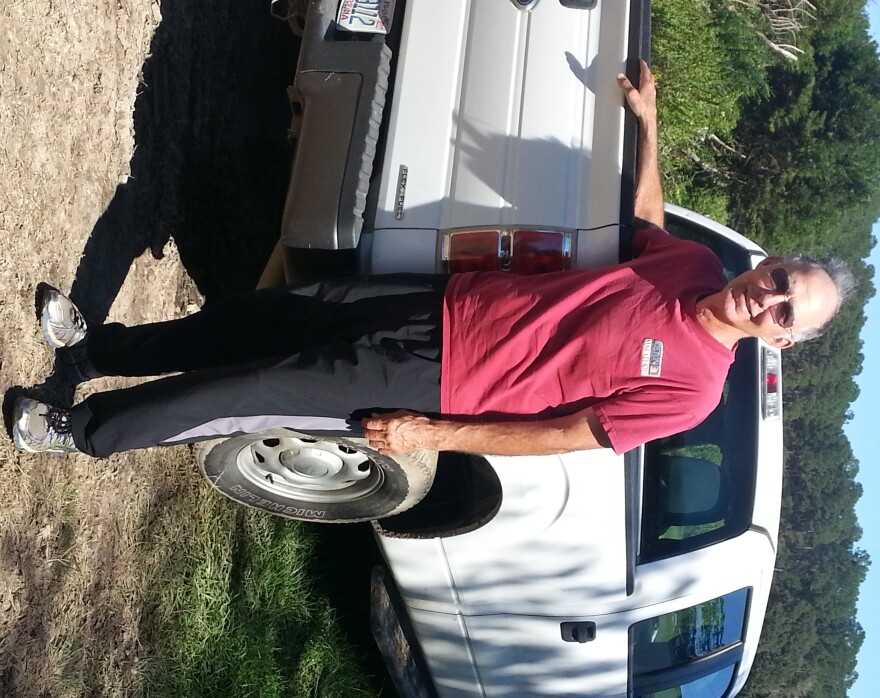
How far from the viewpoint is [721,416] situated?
3701 millimetres

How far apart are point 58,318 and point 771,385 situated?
290 centimetres

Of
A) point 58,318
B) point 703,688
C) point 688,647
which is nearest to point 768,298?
point 688,647

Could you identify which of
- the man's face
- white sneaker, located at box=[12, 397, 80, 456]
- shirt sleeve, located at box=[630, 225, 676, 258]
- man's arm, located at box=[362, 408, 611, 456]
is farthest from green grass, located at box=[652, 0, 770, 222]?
white sneaker, located at box=[12, 397, 80, 456]

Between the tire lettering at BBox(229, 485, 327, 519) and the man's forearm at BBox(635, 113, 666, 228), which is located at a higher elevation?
the man's forearm at BBox(635, 113, 666, 228)

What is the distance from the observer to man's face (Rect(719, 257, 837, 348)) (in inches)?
96.0

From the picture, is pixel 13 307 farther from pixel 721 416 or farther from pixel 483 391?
pixel 721 416

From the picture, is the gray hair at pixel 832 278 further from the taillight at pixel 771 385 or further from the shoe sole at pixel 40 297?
the shoe sole at pixel 40 297

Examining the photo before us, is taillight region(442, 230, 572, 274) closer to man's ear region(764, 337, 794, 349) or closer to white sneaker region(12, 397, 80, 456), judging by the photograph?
man's ear region(764, 337, 794, 349)

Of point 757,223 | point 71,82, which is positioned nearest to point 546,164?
point 71,82

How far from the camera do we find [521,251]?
293 centimetres

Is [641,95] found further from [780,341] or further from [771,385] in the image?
[771,385]

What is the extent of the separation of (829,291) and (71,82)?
2708mm

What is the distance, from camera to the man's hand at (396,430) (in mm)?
2605

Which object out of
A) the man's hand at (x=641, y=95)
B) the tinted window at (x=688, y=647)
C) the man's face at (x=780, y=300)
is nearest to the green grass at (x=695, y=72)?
the man's hand at (x=641, y=95)
